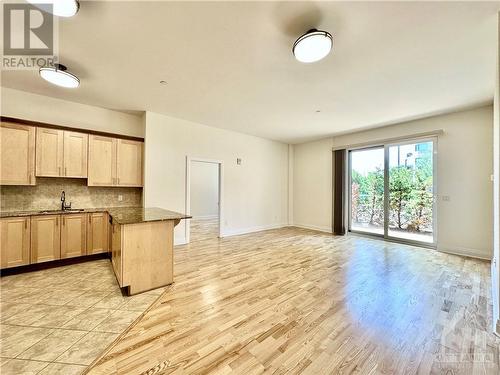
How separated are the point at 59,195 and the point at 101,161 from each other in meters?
0.93

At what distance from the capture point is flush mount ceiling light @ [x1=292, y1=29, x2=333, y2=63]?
1848mm

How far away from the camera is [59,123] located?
3689 millimetres

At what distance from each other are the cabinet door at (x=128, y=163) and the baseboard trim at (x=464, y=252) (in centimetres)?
636

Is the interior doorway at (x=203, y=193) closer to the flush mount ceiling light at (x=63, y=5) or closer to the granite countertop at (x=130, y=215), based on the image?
the granite countertop at (x=130, y=215)

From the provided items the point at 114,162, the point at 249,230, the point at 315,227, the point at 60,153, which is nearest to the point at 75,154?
the point at 60,153

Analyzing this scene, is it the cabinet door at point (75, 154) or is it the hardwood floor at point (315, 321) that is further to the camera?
the cabinet door at point (75, 154)

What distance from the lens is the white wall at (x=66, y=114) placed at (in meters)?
3.32

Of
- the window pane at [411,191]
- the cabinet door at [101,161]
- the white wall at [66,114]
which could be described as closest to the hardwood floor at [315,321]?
the window pane at [411,191]

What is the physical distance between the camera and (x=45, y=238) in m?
3.14

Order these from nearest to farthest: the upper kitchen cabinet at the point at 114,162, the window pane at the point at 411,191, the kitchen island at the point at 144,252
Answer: the kitchen island at the point at 144,252 → the upper kitchen cabinet at the point at 114,162 → the window pane at the point at 411,191

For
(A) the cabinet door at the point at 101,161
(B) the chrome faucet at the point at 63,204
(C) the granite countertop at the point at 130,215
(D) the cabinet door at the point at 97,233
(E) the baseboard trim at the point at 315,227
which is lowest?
(E) the baseboard trim at the point at 315,227

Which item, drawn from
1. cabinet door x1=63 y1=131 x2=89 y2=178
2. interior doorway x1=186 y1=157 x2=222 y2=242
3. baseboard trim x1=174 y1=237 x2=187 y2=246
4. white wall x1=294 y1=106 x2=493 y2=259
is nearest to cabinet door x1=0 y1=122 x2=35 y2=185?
cabinet door x1=63 y1=131 x2=89 y2=178

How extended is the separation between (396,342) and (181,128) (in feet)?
15.9

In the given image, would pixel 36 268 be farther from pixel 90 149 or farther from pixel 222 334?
pixel 222 334
